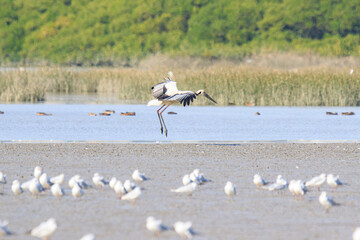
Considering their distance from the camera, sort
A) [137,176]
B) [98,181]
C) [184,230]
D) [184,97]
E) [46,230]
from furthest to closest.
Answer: [184,97]
[137,176]
[98,181]
[184,230]
[46,230]

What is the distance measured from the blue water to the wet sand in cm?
192

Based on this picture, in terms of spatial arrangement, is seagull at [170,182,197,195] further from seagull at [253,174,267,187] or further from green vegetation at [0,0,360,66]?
green vegetation at [0,0,360,66]

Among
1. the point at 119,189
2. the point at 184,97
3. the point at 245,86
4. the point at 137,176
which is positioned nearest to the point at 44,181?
the point at 119,189

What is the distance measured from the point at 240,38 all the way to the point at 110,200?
5957cm

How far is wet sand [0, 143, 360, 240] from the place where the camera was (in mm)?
7953

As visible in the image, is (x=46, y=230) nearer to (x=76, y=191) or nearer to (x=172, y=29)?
(x=76, y=191)

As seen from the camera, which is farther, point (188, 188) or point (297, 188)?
point (188, 188)

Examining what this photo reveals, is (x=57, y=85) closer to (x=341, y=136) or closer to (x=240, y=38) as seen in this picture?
(x=341, y=136)

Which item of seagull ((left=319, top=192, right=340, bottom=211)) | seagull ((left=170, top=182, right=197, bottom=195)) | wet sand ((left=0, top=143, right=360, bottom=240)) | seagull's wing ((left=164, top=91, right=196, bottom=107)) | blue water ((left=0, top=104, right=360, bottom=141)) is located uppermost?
seagull's wing ((left=164, top=91, right=196, bottom=107))

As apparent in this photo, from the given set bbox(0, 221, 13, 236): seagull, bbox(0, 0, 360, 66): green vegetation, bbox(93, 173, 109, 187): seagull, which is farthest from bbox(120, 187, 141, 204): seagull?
bbox(0, 0, 360, 66): green vegetation

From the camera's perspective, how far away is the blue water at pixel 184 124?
57.5ft

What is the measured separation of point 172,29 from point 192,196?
63.6 m

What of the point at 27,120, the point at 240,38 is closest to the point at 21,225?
the point at 27,120

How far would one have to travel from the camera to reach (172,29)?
2867 inches
